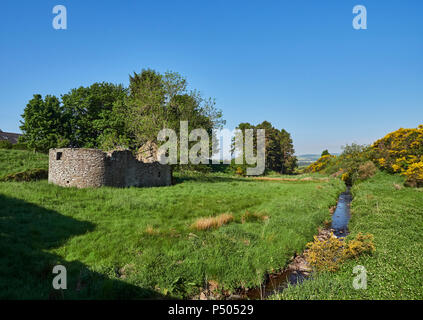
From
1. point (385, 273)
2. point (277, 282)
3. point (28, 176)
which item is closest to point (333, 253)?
point (385, 273)

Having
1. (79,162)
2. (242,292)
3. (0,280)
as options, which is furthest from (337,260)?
(79,162)

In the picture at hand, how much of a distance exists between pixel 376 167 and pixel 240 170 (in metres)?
26.3

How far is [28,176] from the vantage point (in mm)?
19094

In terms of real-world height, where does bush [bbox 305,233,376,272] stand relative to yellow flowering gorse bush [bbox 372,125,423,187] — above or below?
below

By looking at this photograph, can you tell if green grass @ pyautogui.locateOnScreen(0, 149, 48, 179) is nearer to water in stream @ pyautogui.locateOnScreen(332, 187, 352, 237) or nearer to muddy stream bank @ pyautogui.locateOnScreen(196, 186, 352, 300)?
muddy stream bank @ pyautogui.locateOnScreen(196, 186, 352, 300)

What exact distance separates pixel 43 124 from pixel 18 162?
16.8 m

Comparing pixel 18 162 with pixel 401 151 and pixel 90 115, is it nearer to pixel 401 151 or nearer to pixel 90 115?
pixel 90 115

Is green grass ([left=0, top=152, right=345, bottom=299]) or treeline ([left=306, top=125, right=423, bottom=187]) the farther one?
treeline ([left=306, top=125, right=423, bottom=187])

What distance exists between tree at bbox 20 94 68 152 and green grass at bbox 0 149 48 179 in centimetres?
1070

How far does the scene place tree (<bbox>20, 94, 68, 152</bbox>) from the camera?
36.3m

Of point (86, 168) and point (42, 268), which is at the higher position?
point (86, 168)

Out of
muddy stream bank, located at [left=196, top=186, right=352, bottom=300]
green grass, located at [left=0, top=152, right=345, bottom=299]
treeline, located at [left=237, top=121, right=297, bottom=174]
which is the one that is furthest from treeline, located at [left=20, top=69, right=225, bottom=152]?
treeline, located at [left=237, top=121, right=297, bottom=174]

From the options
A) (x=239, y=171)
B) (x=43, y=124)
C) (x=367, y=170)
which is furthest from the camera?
(x=239, y=171)
